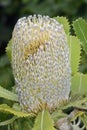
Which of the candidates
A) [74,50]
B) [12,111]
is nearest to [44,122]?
[12,111]

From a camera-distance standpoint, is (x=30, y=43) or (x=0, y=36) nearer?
(x=30, y=43)

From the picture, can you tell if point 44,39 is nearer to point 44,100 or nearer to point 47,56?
point 47,56

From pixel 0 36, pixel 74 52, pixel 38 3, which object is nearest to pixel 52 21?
pixel 74 52

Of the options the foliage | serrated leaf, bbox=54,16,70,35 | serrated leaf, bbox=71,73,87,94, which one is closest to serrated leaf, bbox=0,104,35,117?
the foliage

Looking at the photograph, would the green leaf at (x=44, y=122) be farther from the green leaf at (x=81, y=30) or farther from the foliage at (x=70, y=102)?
the green leaf at (x=81, y=30)

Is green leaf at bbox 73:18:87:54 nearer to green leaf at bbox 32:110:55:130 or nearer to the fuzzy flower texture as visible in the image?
the fuzzy flower texture

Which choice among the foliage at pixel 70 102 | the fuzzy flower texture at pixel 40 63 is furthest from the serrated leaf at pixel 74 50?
the fuzzy flower texture at pixel 40 63
